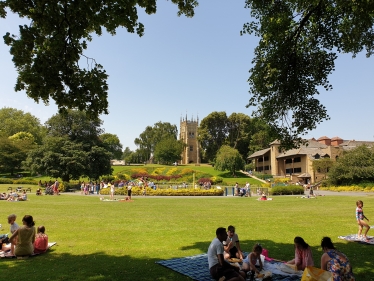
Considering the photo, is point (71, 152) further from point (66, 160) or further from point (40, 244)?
point (40, 244)

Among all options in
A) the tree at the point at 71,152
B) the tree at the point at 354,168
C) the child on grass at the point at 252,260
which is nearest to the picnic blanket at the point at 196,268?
Result: the child on grass at the point at 252,260

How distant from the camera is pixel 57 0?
7426mm

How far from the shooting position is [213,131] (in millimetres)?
95250

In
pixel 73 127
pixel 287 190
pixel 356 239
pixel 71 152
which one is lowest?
pixel 356 239

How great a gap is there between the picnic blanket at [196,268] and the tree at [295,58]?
512 centimetres

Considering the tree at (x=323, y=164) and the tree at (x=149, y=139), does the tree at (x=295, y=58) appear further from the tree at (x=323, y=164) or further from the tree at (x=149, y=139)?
the tree at (x=149, y=139)

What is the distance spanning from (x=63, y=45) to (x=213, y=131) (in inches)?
3474

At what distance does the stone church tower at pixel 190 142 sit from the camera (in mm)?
126312

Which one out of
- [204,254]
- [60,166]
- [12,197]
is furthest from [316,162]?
[204,254]

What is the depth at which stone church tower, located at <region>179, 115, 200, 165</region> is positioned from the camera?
4973 inches

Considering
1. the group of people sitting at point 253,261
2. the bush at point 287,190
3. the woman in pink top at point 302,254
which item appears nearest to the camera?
the group of people sitting at point 253,261

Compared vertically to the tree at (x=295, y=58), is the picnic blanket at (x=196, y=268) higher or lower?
lower

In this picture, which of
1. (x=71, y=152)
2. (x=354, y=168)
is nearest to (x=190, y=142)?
(x=71, y=152)

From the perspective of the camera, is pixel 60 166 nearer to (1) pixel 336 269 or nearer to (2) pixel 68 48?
(2) pixel 68 48
